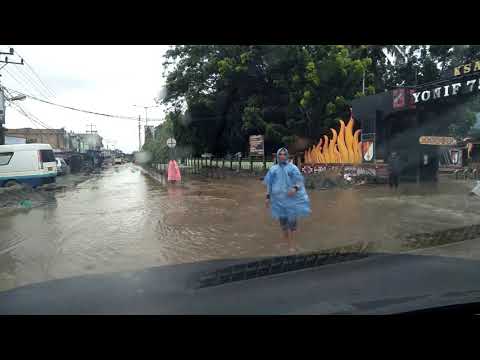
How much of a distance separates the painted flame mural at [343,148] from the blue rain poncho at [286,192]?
13.5m

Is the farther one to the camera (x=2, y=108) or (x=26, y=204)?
(x=2, y=108)

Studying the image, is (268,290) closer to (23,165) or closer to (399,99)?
(399,99)

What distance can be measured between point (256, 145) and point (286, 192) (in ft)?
61.2

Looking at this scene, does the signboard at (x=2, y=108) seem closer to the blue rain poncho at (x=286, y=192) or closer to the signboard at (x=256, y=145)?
the signboard at (x=256, y=145)

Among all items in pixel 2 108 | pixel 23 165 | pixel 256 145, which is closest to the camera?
pixel 23 165

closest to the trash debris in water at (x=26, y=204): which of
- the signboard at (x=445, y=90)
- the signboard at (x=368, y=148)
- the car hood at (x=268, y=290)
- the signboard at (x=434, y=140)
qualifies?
the car hood at (x=268, y=290)

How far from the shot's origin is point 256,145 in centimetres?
2497

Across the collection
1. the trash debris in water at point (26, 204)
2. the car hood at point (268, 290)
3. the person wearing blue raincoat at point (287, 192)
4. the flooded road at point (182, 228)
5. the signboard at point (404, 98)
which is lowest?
the car hood at point (268, 290)

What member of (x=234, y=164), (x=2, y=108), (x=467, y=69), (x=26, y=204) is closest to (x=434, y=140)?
(x=467, y=69)

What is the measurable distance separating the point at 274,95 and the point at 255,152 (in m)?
4.07

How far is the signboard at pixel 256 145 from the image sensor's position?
24.6 meters
